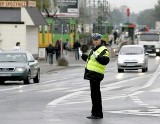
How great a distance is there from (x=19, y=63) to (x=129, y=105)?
38.0 ft

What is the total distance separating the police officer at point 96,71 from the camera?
48.8ft

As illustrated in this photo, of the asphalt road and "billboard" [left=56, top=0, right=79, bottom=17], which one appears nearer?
the asphalt road

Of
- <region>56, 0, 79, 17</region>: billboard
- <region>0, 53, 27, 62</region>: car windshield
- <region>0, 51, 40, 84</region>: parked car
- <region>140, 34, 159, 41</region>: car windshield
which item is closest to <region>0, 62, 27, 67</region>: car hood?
<region>0, 51, 40, 84</region>: parked car

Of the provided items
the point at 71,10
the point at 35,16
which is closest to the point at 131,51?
the point at 35,16

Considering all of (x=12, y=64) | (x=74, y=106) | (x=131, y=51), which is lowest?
(x=131, y=51)

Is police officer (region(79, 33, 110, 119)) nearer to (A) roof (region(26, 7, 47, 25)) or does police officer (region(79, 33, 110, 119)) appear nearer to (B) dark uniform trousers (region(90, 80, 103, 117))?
(B) dark uniform trousers (region(90, 80, 103, 117))

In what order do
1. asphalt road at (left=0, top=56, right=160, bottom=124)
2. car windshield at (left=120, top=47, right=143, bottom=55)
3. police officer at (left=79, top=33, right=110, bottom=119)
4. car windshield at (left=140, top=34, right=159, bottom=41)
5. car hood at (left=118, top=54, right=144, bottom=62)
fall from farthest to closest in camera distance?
car windshield at (left=140, top=34, right=159, bottom=41)
car windshield at (left=120, top=47, right=143, bottom=55)
car hood at (left=118, top=54, right=144, bottom=62)
police officer at (left=79, top=33, right=110, bottom=119)
asphalt road at (left=0, top=56, right=160, bottom=124)

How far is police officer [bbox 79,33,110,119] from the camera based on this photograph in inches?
586

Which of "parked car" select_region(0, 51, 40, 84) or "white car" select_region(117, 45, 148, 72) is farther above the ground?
"parked car" select_region(0, 51, 40, 84)

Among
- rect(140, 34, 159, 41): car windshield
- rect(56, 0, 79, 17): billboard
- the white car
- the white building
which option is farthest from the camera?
rect(56, 0, 79, 17): billboard

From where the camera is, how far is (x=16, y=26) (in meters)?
57.4

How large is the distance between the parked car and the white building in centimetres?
2691

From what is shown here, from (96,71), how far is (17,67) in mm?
13948

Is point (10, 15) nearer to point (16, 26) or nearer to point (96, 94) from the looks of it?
point (16, 26)
